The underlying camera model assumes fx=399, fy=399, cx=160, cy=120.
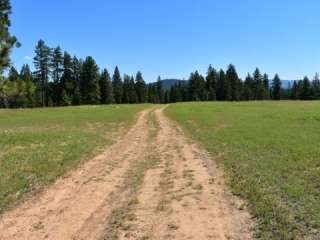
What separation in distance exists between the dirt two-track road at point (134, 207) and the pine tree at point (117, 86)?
99.2 metres

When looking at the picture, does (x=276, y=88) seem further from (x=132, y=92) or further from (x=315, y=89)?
(x=132, y=92)

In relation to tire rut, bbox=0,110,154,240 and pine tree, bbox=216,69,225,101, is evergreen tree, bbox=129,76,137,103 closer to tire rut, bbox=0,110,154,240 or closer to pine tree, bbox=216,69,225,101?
pine tree, bbox=216,69,225,101

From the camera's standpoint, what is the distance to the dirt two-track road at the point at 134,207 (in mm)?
6566

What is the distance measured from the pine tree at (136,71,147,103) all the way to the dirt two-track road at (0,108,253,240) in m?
105

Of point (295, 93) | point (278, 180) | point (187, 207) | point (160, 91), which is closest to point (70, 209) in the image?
point (187, 207)

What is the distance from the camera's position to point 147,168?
12.2 meters

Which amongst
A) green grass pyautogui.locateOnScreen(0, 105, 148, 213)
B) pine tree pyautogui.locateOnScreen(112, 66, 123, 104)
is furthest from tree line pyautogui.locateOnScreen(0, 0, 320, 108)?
green grass pyautogui.locateOnScreen(0, 105, 148, 213)

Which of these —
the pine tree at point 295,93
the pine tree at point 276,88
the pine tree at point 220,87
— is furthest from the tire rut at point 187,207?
the pine tree at point 276,88

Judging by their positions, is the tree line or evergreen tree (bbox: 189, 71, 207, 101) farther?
evergreen tree (bbox: 189, 71, 207, 101)

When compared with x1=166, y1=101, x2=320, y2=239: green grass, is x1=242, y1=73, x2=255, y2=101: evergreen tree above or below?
above

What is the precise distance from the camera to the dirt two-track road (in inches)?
259

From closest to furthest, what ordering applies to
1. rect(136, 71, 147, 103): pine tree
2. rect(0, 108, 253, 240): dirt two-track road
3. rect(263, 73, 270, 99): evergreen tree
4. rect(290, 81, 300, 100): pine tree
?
rect(0, 108, 253, 240): dirt two-track road, rect(136, 71, 147, 103): pine tree, rect(263, 73, 270, 99): evergreen tree, rect(290, 81, 300, 100): pine tree

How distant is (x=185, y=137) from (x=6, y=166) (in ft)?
35.7

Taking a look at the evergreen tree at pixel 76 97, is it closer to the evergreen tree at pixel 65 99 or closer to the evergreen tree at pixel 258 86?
the evergreen tree at pixel 65 99
